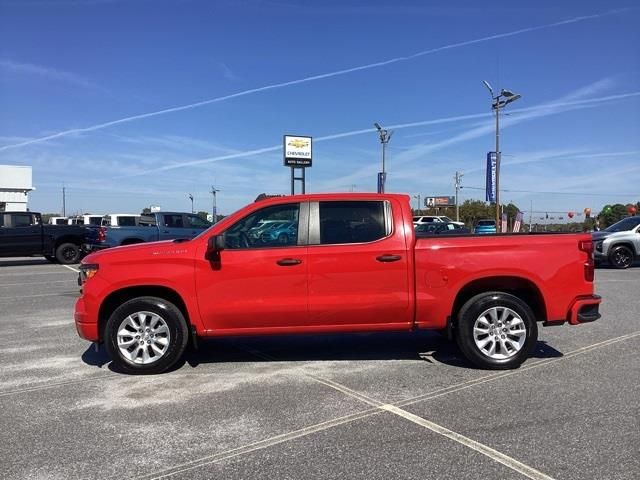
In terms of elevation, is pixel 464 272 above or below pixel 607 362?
above

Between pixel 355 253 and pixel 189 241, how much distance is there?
176cm

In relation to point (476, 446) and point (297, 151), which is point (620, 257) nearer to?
point (476, 446)

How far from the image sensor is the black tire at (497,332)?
19.0 ft

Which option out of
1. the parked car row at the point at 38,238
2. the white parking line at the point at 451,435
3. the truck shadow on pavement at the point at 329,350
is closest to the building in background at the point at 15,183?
the parked car row at the point at 38,238

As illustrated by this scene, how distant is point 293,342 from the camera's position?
726 cm

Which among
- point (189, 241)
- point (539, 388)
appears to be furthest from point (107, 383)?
point (539, 388)

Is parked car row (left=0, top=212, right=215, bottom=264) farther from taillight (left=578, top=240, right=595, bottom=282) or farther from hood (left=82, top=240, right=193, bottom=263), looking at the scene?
taillight (left=578, top=240, right=595, bottom=282)

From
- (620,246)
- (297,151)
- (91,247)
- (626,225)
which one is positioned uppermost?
(297,151)

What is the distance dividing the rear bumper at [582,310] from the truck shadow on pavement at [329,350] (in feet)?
2.36

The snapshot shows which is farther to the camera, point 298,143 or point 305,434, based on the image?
point 298,143

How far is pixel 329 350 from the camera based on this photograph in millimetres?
6797

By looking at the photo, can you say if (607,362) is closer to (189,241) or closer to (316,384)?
(316,384)

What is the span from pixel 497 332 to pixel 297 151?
37.1m

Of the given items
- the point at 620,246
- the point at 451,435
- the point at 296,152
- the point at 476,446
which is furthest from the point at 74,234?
the point at 296,152
